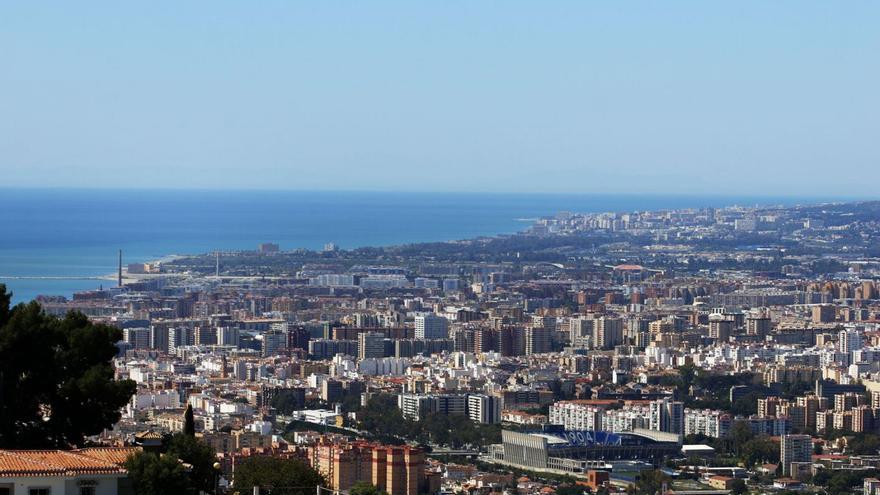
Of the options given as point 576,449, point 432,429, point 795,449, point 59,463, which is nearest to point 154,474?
point 59,463

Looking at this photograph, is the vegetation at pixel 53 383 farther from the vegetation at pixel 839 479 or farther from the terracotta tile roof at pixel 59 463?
the vegetation at pixel 839 479

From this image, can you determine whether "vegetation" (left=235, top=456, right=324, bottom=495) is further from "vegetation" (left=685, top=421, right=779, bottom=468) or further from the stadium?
"vegetation" (left=685, top=421, right=779, bottom=468)

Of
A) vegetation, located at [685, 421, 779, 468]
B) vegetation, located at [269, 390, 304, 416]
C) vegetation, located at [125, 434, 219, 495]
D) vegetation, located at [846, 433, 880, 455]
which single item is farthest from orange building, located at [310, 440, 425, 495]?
vegetation, located at [269, 390, 304, 416]

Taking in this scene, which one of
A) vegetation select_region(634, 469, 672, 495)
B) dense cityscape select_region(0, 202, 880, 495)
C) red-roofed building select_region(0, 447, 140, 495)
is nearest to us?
red-roofed building select_region(0, 447, 140, 495)

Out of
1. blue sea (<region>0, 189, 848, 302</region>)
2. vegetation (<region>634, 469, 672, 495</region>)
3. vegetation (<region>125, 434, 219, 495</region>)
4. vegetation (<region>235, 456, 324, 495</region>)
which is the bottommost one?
→ blue sea (<region>0, 189, 848, 302</region>)

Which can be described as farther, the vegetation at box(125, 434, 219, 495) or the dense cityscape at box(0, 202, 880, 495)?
the dense cityscape at box(0, 202, 880, 495)

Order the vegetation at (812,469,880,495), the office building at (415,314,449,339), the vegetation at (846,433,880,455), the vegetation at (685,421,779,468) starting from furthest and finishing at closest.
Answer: the office building at (415,314,449,339), the vegetation at (846,433,880,455), the vegetation at (685,421,779,468), the vegetation at (812,469,880,495)

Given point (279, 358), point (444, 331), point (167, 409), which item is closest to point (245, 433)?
point (167, 409)
